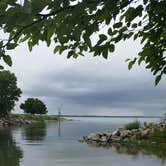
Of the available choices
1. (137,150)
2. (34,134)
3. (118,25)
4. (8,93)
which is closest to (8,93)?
(8,93)

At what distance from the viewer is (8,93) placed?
8556cm

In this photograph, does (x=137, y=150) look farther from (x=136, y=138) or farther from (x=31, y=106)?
(x=31, y=106)

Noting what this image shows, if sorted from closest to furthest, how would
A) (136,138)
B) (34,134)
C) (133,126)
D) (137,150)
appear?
1. (137,150)
2. (136,138)
3. (133,126)
4. (34,134)

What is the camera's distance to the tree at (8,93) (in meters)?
85.0

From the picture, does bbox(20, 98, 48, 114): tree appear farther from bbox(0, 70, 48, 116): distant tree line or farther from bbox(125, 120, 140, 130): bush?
bbox(125, 120, 140, 130): bush

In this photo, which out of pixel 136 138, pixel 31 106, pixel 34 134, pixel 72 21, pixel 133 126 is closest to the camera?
pixel 72 21

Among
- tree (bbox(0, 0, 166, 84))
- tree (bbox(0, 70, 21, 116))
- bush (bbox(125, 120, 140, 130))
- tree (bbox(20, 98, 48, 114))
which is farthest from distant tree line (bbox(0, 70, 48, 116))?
tree (bbox(0, 0, 166, 84))

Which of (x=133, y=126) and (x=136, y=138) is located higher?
(x=133, y=126)

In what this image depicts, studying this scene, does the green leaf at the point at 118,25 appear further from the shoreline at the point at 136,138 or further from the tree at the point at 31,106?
the tree at the point at 31,106

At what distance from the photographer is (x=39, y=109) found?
119 m

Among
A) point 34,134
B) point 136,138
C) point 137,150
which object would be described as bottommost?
point 137,150

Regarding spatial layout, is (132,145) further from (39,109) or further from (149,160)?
(39,109)

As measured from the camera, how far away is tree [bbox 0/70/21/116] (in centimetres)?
8500

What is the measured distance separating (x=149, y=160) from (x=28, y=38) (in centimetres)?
1513
